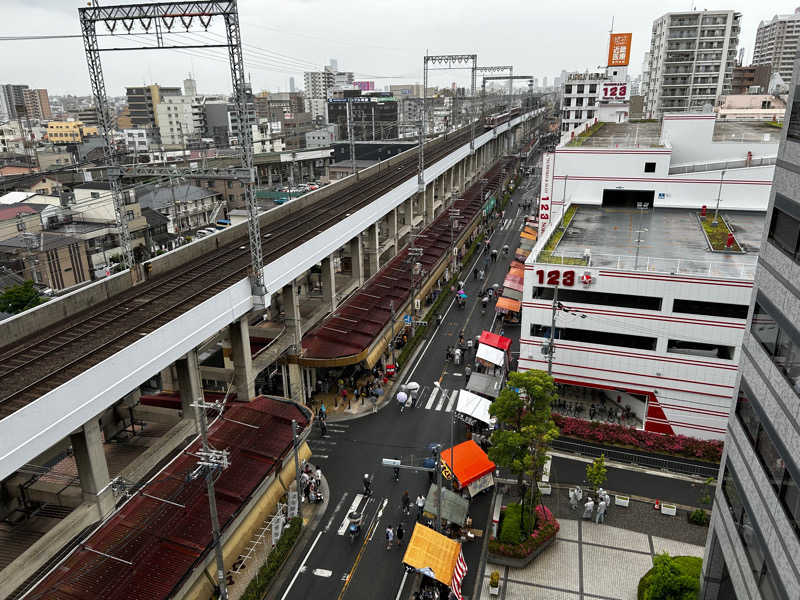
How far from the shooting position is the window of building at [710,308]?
1203 inches

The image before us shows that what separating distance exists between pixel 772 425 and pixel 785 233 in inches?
203

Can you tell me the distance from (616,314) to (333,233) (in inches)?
748

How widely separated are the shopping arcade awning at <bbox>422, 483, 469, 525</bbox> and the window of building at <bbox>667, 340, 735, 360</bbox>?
15499 mm

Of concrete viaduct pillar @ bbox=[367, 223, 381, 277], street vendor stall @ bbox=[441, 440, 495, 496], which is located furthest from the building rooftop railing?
concrete viaduct pillar @ bbox=[367, 223, 381, 277]

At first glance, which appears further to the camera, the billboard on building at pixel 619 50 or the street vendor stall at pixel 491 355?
the billboard on building at pixel 619 50

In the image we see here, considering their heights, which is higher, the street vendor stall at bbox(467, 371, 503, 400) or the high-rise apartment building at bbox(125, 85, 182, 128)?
the high-rise apartment building at bbox(125, 85, 182, 128)

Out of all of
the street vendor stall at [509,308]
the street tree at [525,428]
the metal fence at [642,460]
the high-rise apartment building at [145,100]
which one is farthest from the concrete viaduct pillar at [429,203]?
the high-rise apartment building at [145,100]

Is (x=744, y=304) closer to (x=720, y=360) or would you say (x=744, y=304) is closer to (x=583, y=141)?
(x=720, y=360)

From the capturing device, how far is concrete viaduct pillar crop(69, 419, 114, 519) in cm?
2097

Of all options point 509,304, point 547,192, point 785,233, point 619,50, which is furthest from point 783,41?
point 785,233

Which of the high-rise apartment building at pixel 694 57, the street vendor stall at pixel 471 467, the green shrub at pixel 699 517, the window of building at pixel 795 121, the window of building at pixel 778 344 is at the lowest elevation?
the green shrub at pixel 699 517

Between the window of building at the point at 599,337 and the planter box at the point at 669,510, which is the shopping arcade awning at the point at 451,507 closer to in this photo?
the planter box at the point at 669,510

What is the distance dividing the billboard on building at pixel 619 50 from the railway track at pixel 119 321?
92.7 metres

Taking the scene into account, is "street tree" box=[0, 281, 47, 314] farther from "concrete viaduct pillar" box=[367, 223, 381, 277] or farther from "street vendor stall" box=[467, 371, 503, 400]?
"street vendor stall" box=[467, 371, 503, 400]
